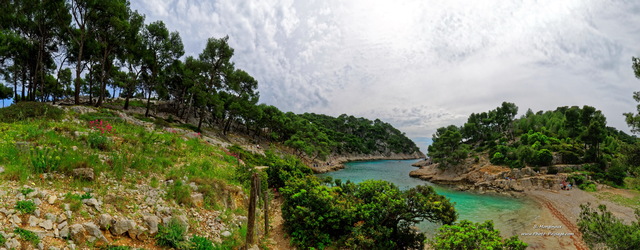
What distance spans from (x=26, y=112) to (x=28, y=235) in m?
13.6

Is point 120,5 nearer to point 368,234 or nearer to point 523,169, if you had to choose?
point 368,234

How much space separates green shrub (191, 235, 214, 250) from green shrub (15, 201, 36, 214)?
373 centimetres

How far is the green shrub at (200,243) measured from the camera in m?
7.50

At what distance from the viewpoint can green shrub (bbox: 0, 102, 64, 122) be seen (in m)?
12.7

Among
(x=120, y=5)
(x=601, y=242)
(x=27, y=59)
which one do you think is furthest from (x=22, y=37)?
(x=601, y=242)

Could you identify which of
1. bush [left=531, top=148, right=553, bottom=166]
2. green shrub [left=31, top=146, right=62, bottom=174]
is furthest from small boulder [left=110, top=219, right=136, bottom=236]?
bush [left=531, top=148, right=553, bottom=166]

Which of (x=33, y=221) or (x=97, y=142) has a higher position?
(x=97, y=142)

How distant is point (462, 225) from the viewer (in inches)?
392

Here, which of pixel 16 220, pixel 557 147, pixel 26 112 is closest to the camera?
pixel 16 220

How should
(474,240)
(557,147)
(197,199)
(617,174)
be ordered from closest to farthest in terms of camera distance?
(474,240) < (197,199) < (617,174) < (557,147)

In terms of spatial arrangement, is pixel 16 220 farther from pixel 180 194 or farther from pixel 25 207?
pixel 180 194

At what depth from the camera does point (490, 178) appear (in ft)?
149

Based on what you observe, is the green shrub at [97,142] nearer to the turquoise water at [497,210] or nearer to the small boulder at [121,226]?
the small boulder at [121,226]

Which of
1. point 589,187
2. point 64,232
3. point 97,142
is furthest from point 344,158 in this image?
point 64,232
